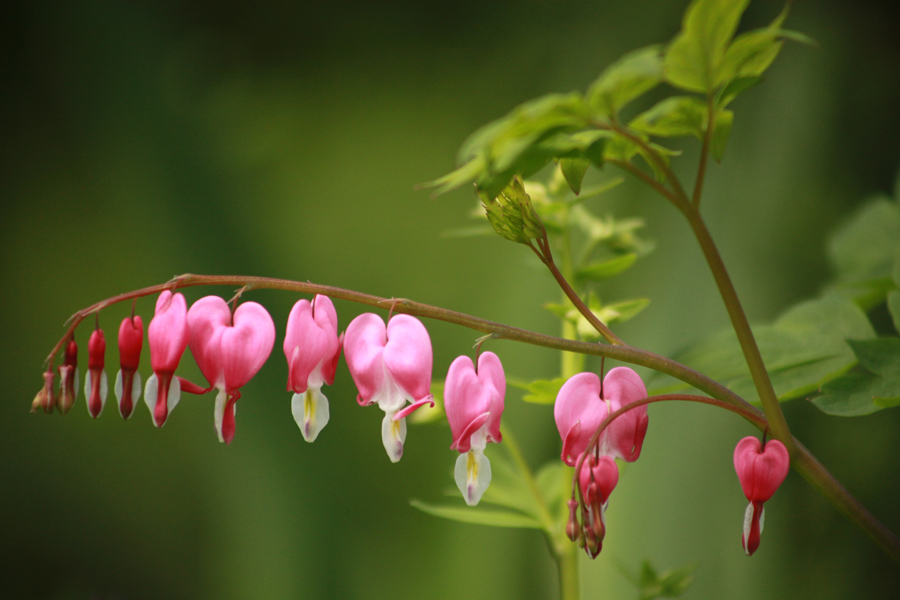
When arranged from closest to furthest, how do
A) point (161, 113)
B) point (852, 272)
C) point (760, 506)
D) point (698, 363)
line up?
point (760, 506)
point (698, 363)
point (852, 272)
point (161, 113)

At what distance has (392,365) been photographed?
0.42 meters

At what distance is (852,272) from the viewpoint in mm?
844

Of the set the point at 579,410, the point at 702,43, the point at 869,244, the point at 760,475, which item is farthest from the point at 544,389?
the point at 869,244

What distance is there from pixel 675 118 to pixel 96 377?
423mm

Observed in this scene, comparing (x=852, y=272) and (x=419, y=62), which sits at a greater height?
(x=419, y=62)

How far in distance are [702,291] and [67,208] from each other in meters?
1.57

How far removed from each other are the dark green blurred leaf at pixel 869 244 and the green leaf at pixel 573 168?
566mm

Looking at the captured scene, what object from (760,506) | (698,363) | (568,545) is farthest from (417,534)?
(760,506)

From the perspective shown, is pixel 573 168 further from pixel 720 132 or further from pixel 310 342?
pixel 310 342

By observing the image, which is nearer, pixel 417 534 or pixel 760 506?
pixel 760 506

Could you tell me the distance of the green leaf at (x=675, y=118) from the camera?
381mm

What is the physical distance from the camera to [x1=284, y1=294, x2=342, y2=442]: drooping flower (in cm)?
43

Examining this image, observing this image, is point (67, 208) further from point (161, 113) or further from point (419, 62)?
point (419, 62)

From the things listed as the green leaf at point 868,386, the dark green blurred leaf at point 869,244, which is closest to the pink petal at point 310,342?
the green leaf at point 868,386
